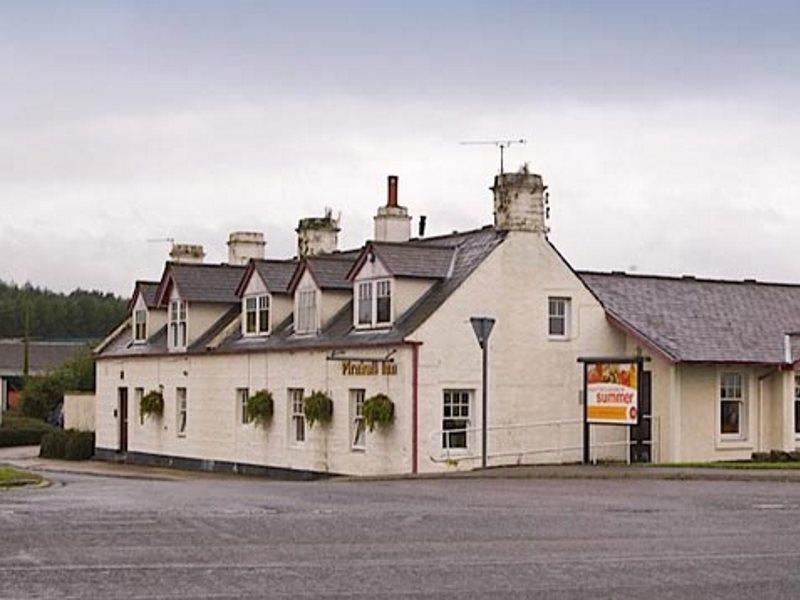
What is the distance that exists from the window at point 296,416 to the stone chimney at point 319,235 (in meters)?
9.71

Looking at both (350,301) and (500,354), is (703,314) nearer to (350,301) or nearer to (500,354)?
(500,354)

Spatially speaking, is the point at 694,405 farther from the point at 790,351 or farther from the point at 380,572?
the point at 380,572

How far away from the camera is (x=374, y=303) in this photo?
3906 centimetres

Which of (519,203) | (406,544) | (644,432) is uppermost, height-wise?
(519,203)

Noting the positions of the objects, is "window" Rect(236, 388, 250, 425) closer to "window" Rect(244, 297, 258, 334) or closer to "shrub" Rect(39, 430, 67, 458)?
"window" Rect(244, 297, 258, 334)

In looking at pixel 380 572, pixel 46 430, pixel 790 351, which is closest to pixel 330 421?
pixel 790 351

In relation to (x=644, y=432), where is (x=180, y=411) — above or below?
above

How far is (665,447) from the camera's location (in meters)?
38.1

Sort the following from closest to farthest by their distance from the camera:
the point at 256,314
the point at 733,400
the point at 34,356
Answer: the point at 733,400
the point at 256,314
the point at 34,356

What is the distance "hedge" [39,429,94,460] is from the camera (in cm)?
5631

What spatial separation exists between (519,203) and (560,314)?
302 centimetres

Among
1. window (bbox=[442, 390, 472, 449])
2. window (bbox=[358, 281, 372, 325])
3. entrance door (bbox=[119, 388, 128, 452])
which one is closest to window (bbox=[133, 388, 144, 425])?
entrance door (bbox=[119, 388, 128, 452])

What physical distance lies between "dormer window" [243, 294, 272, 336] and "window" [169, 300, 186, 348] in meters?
3.34

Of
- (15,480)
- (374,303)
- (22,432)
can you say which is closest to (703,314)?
(374,303)
